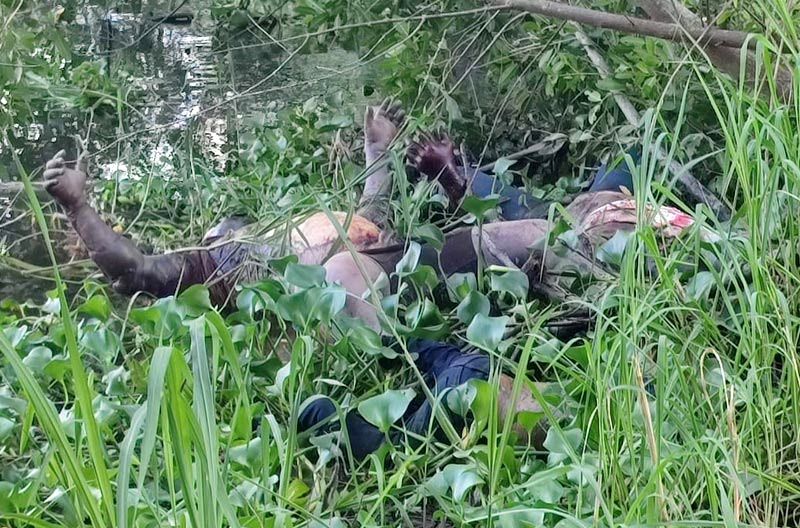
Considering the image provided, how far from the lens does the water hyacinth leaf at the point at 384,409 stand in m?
0.76

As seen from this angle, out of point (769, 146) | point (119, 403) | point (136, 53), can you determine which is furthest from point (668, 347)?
point (136, 53)

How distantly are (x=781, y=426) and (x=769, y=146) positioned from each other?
0.84 ft

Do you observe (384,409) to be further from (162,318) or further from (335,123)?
(335,123)

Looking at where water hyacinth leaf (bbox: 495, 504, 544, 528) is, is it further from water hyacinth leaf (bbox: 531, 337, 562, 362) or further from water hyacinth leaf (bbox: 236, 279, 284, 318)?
water hyacinth leaf (bbox: 236, 279, 284, 318)

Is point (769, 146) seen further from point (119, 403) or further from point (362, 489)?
point (119, 403)

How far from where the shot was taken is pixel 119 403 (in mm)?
837

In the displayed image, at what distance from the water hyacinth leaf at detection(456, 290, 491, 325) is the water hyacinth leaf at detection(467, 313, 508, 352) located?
2.0 inches

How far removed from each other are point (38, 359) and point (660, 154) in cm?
85

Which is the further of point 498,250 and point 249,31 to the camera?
Answer: point 249,31

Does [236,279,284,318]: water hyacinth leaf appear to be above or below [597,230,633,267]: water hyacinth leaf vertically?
below

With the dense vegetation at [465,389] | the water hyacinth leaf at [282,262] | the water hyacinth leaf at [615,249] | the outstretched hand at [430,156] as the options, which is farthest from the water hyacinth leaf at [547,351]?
the outstretched hand at [430,156]

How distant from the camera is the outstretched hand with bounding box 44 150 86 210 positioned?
1.24 m

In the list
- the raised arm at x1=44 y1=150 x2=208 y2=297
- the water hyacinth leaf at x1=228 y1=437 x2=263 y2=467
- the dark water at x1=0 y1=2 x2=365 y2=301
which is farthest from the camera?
the dark water at x1=0 y1=2 x2=365 y2=301

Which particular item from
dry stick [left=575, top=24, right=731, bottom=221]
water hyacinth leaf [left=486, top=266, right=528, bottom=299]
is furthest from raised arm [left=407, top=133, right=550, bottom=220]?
water hyacinth leaf [left=486, top=266, right=528, bottom=299]
